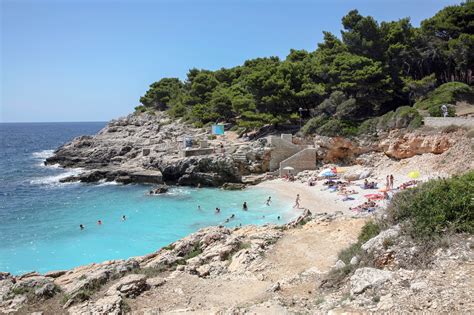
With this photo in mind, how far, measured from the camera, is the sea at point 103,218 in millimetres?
20172

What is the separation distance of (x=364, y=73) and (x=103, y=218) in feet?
88.4

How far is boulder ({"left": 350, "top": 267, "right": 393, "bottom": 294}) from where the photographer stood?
7.39 m

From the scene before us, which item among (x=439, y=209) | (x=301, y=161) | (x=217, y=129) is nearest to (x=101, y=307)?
(x=439, y=209)

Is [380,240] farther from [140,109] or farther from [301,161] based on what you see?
[140,109]

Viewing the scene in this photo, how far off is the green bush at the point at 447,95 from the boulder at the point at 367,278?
1189 inches

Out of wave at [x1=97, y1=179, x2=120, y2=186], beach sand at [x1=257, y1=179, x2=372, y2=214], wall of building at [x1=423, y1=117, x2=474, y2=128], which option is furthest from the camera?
wave at [x1=97, y1=179, x2=120, y2=186]

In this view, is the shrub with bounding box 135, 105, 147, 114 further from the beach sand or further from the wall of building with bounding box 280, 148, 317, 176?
the beach sand

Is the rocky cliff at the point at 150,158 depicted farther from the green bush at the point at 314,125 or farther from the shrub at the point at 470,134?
the shrub at the point at 470,134

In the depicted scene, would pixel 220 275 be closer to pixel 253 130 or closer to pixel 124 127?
pixel 253 130

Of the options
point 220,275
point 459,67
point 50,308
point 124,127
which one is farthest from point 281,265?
point 124,127

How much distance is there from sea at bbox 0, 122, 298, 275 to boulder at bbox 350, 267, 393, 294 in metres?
13.9

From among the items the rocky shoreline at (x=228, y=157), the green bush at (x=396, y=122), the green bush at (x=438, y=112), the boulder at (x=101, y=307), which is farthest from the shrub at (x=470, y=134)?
the boulder at (x=101, y=307)

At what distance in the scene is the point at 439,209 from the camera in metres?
8.71

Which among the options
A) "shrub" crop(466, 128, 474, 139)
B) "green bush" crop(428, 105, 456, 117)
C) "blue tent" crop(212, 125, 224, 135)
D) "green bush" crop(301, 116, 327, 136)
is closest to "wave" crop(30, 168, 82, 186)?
"blue tent" crop(212, 125, 224, 135)
